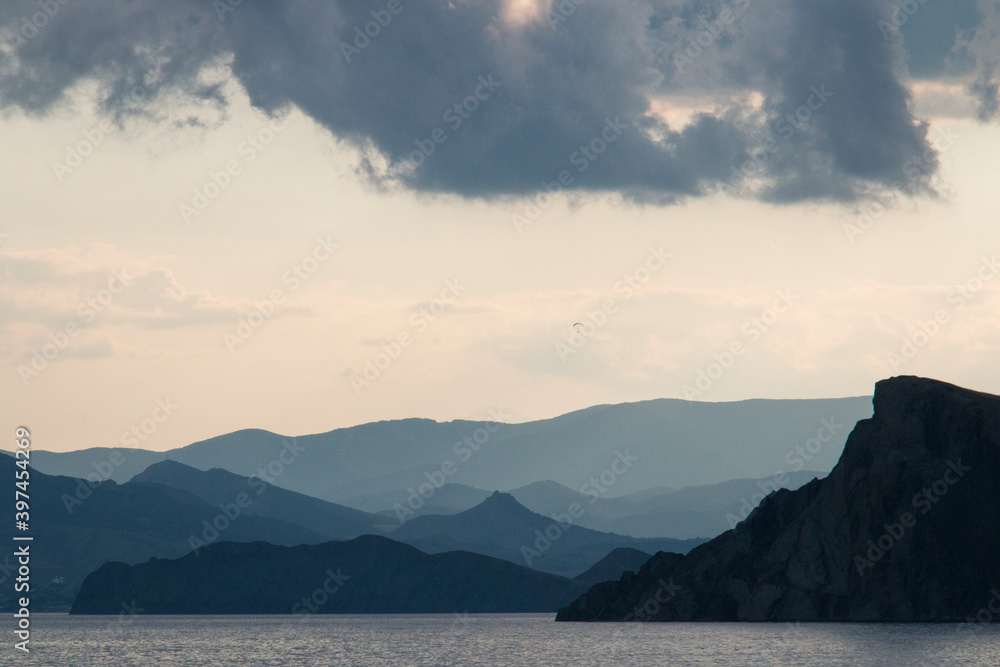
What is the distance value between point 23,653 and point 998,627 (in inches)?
6390

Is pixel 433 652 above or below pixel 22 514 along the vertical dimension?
below

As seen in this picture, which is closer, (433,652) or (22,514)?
(22,514)

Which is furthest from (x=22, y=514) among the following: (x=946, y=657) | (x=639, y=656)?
(x=946, y=657)

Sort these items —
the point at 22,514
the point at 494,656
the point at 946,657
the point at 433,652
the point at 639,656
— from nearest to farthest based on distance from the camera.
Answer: the point at 22,514
the point at 946,657
the point at 639,656
the point at 494,656
the point at 433,652

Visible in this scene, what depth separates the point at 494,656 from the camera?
176m

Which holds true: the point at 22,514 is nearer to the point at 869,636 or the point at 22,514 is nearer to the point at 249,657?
the point at 249,657

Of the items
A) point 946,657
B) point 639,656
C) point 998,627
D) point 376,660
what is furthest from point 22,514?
point 998,627

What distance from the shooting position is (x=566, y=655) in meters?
174

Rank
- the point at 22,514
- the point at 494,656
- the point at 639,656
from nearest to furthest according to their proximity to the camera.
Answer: the point at 22,514, the point at 639,656, the point at 494,656

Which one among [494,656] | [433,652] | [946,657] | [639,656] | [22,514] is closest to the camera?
[22,514]


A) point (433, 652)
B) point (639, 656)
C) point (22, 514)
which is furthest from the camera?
point (433, 652)

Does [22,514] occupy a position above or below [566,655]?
above

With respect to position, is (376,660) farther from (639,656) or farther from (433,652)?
(639,656)

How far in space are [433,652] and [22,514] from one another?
9734cm
